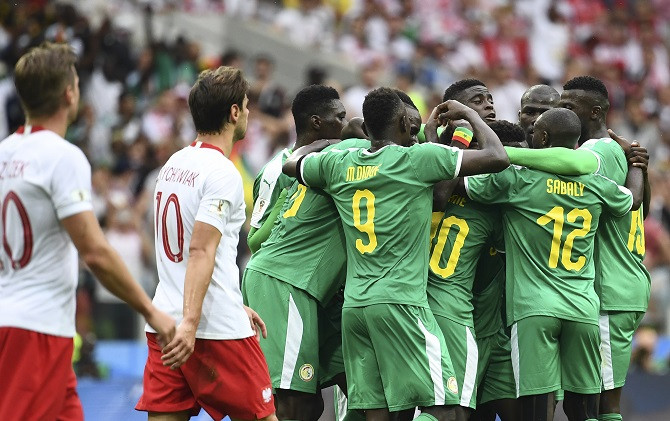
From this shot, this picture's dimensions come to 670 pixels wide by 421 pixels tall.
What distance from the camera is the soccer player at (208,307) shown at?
5852mm

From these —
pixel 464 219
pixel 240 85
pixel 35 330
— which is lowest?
pixel 35 330

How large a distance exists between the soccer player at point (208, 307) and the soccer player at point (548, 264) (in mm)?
1863

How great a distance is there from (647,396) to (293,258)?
6278mm

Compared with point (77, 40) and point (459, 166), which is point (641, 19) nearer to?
point (77, 40)

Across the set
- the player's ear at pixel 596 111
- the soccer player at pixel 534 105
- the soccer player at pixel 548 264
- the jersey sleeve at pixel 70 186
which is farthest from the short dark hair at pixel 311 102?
the jersey sleeve at pixel 70 186

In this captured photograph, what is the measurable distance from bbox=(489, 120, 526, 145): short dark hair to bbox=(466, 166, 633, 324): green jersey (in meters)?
0.40

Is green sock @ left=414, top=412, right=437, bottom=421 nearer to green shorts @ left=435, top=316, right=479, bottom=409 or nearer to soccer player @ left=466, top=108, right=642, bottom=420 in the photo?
green shorts @ left=435, top=316, right=479, bottom=409

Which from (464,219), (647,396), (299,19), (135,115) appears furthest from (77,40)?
(464,219)

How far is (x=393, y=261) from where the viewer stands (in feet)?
21.7

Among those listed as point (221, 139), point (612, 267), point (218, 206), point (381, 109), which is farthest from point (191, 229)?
point (612, 267)

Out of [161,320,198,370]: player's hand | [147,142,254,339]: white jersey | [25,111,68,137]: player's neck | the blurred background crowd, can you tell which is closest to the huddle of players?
[147,142,254,339]: white jersey

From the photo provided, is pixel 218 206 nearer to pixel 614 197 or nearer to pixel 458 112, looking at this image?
pixel 458 112

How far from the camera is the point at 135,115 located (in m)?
16.0

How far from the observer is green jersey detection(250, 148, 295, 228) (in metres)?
7.82
